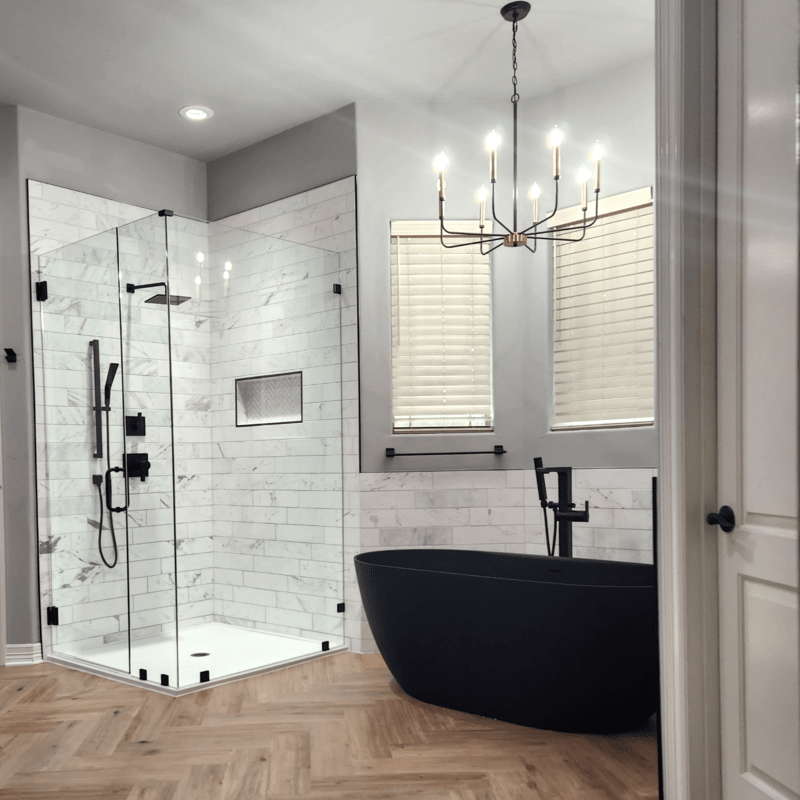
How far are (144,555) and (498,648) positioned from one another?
68.9 inches

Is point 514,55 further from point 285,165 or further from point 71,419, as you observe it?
point 71,419

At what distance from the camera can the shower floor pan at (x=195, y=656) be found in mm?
3557

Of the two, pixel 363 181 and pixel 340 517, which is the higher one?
pixel 363 181

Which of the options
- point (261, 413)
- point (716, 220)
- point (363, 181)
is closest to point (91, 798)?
point (261, 413)

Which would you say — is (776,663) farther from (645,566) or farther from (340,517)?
(340,517)

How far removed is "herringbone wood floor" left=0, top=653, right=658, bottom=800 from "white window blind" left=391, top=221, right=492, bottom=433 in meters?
1.52

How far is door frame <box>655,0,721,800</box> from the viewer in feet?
6.70

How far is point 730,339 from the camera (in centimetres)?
199

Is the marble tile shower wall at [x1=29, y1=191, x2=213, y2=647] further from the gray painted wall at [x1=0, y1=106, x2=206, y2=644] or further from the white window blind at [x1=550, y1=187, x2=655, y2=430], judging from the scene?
the white window blind at [x1=550, y1=187, x2=655, y2=430]

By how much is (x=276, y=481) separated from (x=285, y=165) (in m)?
1.95

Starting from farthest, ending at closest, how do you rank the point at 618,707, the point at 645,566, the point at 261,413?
the point at 261,413 < the point at 645,566 < the point at 618,707

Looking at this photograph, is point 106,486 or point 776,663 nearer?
point 776,663

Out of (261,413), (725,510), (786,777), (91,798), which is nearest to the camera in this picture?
(786,777)

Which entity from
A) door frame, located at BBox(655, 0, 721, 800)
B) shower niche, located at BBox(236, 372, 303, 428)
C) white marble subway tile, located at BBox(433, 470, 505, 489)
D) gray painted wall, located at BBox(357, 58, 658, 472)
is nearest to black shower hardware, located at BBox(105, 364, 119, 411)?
shower niche, located at BBox(236, 372, 303, 428)
